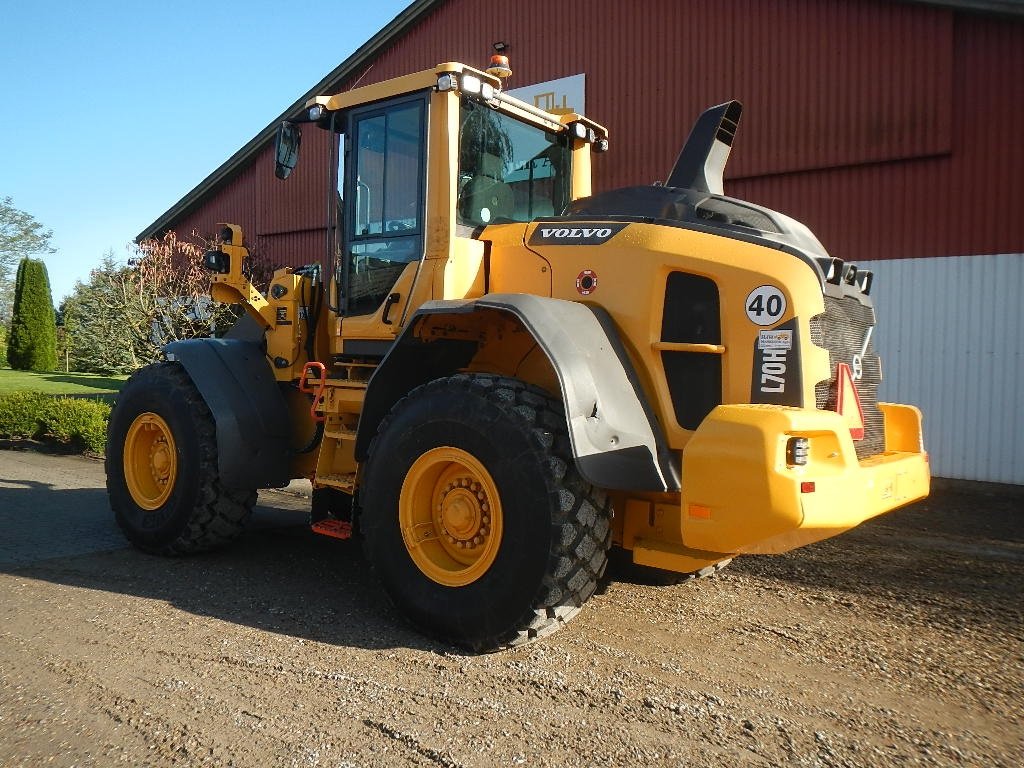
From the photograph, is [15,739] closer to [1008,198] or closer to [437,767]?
[437,767]

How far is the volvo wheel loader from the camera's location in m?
3.44

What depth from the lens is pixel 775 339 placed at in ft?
11.7

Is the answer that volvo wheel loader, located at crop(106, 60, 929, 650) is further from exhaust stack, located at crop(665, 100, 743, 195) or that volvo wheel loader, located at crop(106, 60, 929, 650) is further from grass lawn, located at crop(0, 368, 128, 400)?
grass lawn, located at crop(0, 368, 128, 400)

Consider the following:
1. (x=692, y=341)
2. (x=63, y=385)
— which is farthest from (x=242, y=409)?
(x=63, y=385)

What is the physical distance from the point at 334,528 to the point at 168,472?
160 centimetres

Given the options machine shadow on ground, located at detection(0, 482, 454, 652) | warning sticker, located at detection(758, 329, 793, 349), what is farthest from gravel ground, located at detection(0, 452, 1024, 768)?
warning sticker, located at detection(758, 329, 793, 349)

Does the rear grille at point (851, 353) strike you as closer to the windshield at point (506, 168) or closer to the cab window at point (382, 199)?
the windshield at point (506, 168)

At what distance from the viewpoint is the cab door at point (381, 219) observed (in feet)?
15.5

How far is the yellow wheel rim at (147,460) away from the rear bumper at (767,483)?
375 cm

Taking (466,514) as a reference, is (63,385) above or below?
above

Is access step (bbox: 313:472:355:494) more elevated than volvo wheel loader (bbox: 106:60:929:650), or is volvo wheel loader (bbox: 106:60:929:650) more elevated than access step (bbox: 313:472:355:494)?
volvo wheel loader (bbox: 106:60:929:650)

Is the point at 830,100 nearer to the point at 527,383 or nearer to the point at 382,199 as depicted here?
the point at 382,199

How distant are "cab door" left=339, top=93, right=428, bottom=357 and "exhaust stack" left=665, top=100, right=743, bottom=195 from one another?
147 cm

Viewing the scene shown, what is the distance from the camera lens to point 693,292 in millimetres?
3789
